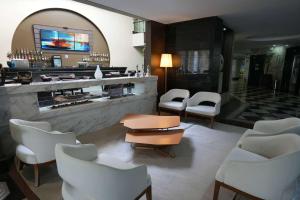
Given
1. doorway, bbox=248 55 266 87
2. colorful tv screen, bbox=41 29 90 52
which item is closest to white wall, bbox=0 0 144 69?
colorful tv screen, bbox=41 29 90 52

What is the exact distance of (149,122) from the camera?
343 cm

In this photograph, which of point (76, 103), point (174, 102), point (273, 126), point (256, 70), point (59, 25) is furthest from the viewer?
point (256, 70)

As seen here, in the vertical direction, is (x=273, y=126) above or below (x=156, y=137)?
above

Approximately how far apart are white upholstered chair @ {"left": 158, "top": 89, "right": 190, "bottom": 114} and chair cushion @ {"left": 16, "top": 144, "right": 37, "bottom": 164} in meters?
3.17

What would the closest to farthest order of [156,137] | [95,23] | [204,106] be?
[156,137] < [204,106] < [95,23]

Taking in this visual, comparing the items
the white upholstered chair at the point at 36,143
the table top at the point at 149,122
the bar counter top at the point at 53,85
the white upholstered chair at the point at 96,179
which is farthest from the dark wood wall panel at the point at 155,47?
the white upholstered chair at the point at 96,179

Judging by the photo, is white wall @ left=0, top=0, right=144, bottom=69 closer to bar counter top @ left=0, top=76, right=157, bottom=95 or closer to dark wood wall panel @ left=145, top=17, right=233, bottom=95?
dark wood wall panel @ left=145, top=17, right=233, bottom=95

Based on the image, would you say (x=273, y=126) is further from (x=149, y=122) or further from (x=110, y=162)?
(x=110, y=162)

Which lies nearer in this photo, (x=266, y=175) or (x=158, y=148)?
(x=266, y=175)

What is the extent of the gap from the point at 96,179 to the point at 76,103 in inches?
105

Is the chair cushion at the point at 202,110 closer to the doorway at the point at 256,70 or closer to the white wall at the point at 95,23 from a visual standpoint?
the white wall at the point at 95,23

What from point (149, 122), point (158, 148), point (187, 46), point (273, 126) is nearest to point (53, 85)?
point (149, 122)

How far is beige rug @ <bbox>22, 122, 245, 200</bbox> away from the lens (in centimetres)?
210

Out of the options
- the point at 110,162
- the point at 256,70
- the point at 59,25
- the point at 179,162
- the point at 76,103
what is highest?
the point at 59,25
